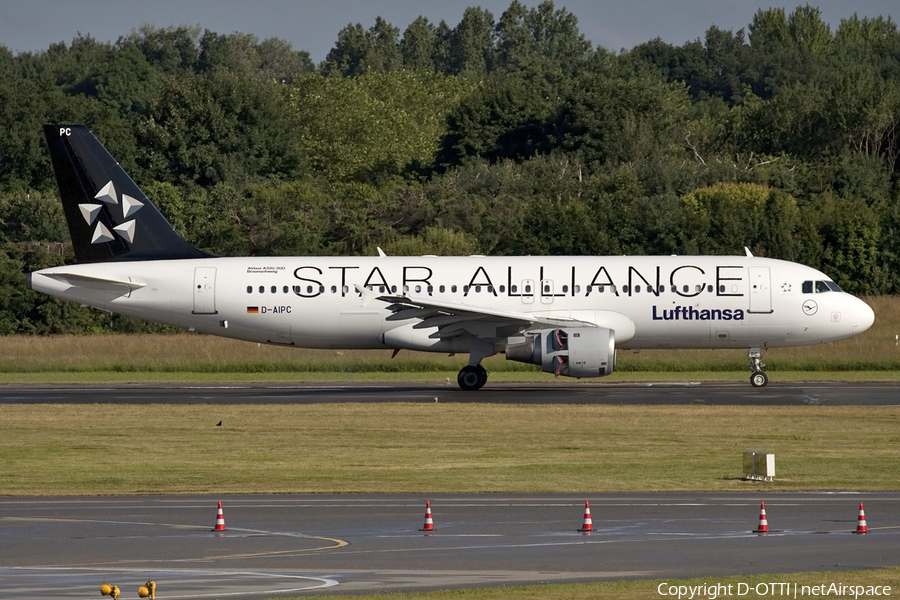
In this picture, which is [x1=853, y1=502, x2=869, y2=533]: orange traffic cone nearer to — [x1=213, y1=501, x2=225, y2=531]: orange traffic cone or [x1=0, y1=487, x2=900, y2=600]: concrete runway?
[x1=0, y1=487, x2=900, y2=600]: concrete runway

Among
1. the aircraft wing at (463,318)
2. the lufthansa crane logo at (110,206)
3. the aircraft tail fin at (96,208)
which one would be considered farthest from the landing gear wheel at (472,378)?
the lufthansa crane logo at (110,206)

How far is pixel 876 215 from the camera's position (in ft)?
246

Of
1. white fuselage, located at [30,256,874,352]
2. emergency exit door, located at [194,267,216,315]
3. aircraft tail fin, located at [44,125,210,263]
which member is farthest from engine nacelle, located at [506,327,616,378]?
aircraft tail fin, located at [44,125,210,263]

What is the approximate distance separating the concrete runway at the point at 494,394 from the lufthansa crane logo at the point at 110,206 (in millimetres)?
4910

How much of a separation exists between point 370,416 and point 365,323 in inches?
309

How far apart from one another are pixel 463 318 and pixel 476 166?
60.2 m

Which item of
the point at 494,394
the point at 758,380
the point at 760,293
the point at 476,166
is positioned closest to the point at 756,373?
the point at 758,380

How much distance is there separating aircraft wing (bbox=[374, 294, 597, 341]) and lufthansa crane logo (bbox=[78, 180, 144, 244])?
8423 millimetres

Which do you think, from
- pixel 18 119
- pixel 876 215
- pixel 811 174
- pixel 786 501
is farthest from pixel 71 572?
pixel 18 119

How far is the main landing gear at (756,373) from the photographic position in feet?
142

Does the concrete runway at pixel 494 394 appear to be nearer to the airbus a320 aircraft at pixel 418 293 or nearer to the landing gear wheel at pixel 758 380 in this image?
the landing gear wheel at pixel 758 380

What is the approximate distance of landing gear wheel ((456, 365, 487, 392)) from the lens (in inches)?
1693

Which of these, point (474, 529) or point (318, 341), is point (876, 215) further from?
point (474, 529)

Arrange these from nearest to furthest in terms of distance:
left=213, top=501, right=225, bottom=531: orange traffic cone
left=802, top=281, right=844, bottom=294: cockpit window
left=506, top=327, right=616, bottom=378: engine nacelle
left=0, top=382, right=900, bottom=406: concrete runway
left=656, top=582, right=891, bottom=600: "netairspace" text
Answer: left=656, top=582, right=891, bottom=600: "netairspace" text
left=213, top=501, right=225, bottom=531: orange traffic cone
left=0, top=382, right=900, bottom=406: concrete runway
left=506, top=327, right=616, bottom=378: engine nacelle
left=802, top=281, right=844, bottom=294: cockpit window
